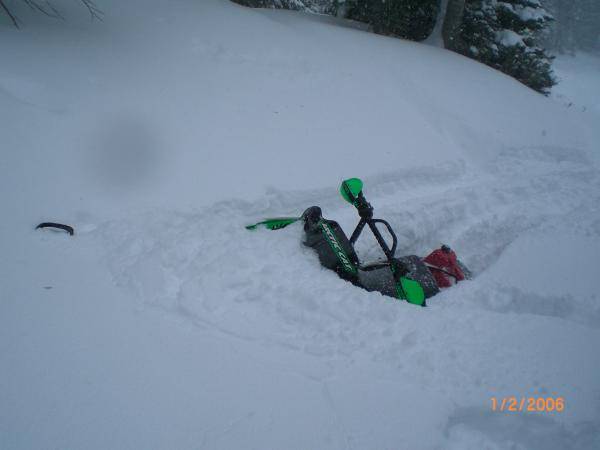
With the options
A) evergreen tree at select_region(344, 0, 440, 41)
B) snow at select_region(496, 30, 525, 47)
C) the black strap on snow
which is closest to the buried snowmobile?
the black strap on snow

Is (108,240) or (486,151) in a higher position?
(486,151)

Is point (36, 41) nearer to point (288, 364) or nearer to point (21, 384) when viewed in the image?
point (21, 384)

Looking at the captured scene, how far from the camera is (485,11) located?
11164 millimetres

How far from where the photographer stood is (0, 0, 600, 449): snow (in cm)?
211

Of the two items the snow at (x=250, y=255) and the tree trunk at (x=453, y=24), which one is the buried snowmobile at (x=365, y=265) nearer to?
the snow at (x=250, y=255)

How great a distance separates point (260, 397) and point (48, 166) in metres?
3.34

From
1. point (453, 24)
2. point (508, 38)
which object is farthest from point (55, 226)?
point (508, 38)

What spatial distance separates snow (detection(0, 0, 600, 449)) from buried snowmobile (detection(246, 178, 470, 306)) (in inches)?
6.6

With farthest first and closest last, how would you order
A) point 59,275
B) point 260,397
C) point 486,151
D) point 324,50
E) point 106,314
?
1. point 324,50
2. point 486,151
3. point 59,275
4. point 106,314
5. point 260,397

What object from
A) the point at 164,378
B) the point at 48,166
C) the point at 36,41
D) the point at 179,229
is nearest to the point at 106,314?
the point at 164,378

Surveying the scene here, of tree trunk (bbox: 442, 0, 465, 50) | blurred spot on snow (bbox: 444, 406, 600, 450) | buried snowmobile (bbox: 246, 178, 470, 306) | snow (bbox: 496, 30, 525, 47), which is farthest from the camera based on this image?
snow (bbox: 496, 30, 525, 47)
